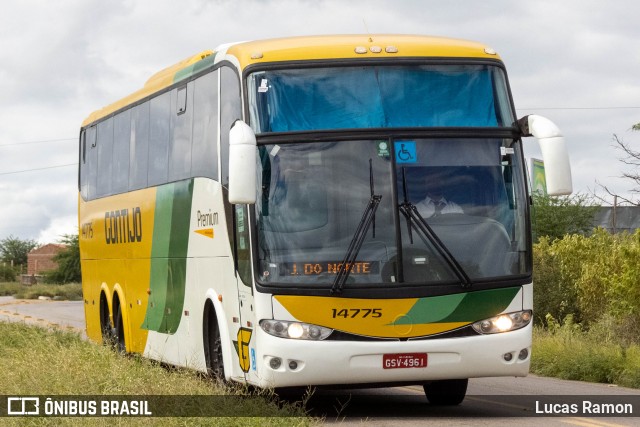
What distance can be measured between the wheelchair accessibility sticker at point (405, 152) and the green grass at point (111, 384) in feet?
8.62

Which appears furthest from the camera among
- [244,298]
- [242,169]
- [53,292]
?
[53,292]

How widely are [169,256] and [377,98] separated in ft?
16.2

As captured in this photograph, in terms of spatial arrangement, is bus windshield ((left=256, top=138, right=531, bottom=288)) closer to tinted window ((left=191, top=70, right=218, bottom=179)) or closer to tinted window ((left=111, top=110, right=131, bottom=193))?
tinted window ((left=191, top=70, right=218, bottom=179))

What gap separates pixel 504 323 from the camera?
13.1 m

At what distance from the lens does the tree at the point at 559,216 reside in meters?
38.6

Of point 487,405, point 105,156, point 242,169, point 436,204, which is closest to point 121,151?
point 105,156

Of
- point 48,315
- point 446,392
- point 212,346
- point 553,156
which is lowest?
point 446,392

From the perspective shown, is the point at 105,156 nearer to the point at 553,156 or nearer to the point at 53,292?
the point at 553,156

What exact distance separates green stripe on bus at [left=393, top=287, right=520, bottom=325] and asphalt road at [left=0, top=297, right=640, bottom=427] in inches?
39.6

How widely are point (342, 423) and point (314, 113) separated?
3056 mm

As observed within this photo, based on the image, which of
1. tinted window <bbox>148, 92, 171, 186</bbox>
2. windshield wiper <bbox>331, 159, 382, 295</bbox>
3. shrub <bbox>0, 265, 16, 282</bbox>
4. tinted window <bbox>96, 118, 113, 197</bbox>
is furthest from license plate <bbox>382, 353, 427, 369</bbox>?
shrub <bbox>0, 265, 16, 282</bbox>

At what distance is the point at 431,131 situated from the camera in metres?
13.1

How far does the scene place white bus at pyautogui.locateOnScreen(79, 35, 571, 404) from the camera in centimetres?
1265

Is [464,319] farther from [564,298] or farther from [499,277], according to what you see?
[564,298]
